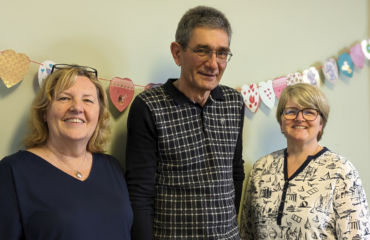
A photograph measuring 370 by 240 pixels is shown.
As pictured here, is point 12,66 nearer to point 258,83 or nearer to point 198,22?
point 198,22

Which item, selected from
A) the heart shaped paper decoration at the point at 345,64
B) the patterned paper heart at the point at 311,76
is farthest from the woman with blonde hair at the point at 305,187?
the heart shaped paper decoration at the point at 345,64

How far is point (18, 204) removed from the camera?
972 millimetres

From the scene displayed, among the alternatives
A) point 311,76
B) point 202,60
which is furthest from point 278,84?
point 202,60

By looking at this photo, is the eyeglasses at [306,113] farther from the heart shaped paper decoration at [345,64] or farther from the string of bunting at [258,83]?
the heart shaped paper decoration at [345,64]

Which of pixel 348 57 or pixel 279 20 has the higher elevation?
pixel 279 20

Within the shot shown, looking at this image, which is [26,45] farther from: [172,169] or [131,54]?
[172,169]

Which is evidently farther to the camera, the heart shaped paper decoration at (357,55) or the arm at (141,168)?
the heart shaped paper decoration at (357,55)

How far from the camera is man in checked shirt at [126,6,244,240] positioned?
1.22 meters

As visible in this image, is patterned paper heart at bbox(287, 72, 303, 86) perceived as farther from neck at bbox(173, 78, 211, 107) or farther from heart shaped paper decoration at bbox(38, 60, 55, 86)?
heart shaped paper decoration at bbox(38, 60, 55, 86)

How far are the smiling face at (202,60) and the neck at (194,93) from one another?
0.02 meters

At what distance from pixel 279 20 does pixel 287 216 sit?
1.02m

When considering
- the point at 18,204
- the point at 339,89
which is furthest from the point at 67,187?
the point at 339,89

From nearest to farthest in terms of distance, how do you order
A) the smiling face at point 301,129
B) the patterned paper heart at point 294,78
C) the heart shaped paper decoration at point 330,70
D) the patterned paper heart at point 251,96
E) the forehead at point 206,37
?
the forehead at point 206,37 → the smiling face at point 301,129 → the patterned paper heart at point 251,96 → the patterned paper heart at point 294,78 → the heart shaped paper decoration at point 330,70

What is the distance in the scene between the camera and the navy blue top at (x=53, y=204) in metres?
0.97
